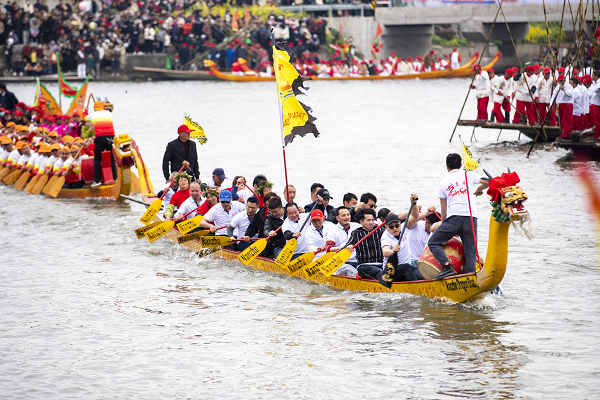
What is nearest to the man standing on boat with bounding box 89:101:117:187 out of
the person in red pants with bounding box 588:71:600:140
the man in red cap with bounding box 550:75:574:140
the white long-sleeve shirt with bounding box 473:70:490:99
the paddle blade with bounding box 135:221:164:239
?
the paddle blade with bounding box 135:221:164:239

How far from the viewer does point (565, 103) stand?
21.4 metres

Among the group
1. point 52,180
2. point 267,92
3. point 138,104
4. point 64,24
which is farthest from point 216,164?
point 64,24

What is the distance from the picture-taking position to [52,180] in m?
20.4

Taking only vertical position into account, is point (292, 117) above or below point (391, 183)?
above

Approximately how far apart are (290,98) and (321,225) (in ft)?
8.37

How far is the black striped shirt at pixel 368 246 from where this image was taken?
11.1m

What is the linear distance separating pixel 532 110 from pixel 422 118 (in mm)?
12290

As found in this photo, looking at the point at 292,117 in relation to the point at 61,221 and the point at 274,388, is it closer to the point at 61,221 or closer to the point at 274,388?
the point at 274,388

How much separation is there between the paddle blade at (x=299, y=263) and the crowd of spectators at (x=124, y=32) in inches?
1550

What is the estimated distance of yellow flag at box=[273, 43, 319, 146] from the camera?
13.1 meters

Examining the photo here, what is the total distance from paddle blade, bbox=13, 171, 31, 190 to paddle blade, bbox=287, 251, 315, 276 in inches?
478

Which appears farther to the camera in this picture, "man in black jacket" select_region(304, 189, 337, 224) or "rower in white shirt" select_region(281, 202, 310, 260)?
"man in black jacket" select_region(304, 189, 337, 224)

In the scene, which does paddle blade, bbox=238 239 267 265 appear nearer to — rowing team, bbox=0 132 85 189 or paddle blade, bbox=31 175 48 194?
rowing team, bbox=0 132 85 189

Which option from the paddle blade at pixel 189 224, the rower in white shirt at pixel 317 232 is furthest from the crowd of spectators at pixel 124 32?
the rower in white shirt at pixel 317 232
